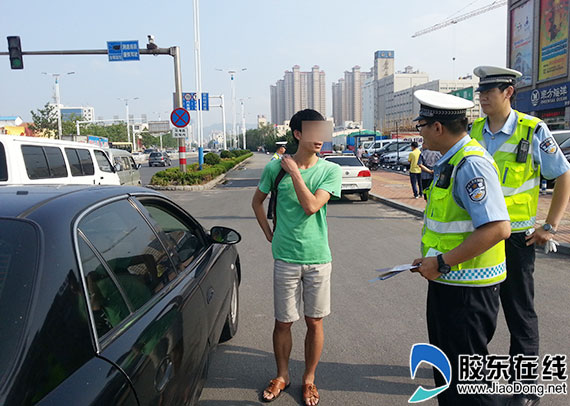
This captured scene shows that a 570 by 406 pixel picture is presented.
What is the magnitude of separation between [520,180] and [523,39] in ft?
106

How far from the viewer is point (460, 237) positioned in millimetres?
2172

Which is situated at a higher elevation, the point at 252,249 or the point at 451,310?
the point at 451,310

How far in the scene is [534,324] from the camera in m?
2.86

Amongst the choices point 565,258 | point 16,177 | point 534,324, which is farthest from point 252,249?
point 534,324

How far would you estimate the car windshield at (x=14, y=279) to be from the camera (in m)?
1.40

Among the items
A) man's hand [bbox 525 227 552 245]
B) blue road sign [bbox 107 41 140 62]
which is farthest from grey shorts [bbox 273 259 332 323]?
blue road sign [bbox 107 41 140 62]

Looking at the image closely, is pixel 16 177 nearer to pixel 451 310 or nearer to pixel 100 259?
pixel 100 259

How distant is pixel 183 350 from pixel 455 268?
1.32 metres

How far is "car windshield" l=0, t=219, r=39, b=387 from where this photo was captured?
1.40 metres

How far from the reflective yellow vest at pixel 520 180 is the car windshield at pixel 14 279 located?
255 cm

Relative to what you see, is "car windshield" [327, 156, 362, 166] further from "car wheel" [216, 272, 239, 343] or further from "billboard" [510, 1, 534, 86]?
"billboard" [510, 1, 534, 86]

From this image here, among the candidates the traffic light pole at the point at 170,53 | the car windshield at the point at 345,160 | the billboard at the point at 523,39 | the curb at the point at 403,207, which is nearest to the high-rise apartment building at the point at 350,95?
the billboard at the point at 523,39

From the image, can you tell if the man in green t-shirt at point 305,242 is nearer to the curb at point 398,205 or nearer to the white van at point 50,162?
the white van at point 50,162

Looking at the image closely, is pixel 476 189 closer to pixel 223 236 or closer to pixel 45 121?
pixel 223 236
